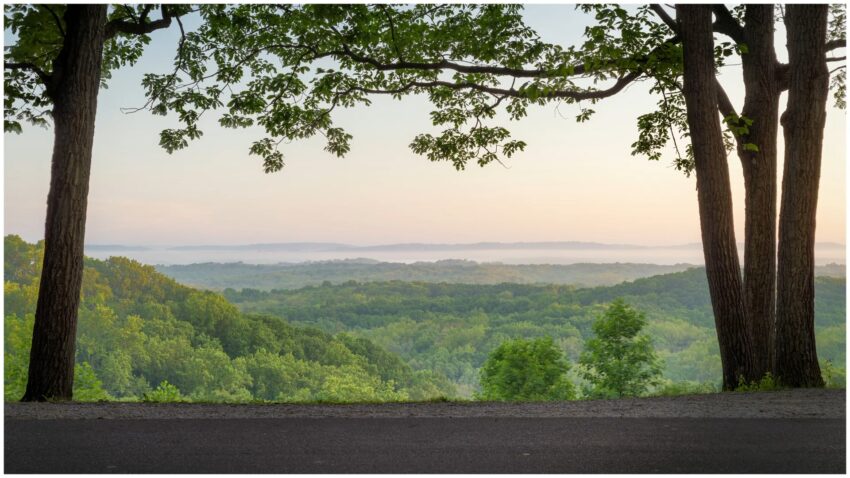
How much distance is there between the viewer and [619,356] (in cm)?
4500

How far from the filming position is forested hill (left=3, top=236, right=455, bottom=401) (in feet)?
236

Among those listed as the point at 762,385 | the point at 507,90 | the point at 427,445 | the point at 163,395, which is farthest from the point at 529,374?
the point at 427,445

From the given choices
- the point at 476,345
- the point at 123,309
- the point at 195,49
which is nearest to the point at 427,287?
the point at 476,345

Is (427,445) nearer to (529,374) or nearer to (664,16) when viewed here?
(664,16)

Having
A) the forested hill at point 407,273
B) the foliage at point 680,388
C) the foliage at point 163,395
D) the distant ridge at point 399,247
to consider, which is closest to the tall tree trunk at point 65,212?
the foliage at point 163,395

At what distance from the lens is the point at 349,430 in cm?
843

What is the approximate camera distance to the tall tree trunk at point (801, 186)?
1338 centimetres

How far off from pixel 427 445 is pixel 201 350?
71646 mm

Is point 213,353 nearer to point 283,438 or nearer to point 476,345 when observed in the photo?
point 476,345

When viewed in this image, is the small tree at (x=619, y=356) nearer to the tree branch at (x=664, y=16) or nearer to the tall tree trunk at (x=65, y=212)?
the tree branch at (x=664, y=16)

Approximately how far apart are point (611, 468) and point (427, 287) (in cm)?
11754

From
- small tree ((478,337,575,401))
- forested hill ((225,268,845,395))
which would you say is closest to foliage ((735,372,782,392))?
small tree ((478,337,575,401))

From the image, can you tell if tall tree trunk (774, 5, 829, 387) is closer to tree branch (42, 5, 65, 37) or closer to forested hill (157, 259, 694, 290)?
tree branch (42, 5, 65, 37)

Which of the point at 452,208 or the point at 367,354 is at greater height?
the point at 452,208
